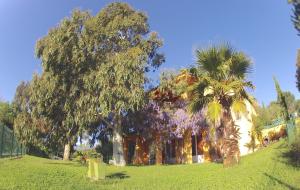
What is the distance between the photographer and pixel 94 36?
28.4 m

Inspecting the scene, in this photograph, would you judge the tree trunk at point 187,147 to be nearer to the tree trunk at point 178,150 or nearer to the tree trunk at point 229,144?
the tree trunk at point 178,150

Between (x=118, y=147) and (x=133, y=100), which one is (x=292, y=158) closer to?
(x=133, y=100)

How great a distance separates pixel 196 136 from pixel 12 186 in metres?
21.4

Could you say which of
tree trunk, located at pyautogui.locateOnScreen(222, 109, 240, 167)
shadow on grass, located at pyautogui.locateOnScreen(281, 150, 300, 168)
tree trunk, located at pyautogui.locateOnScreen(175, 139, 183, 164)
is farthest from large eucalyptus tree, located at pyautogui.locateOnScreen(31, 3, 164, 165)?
shadow on grass, located at pyautogui.locateOnScreen(281, 150, 300, 168)

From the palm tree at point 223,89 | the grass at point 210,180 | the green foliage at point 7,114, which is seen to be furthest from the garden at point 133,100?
the green foliage at point 7,114

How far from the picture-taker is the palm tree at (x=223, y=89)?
17.6m

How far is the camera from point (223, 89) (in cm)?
1808

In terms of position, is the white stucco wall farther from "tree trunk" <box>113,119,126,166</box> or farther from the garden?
"tree trunk" <box>113,119,126,166</box>

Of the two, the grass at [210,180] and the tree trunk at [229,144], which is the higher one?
the tree trunk at [229,144]

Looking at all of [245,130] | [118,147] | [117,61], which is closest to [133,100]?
[117,61]

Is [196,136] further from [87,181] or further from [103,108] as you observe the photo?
[87,181]

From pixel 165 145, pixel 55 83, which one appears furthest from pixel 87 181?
pixel 165 145

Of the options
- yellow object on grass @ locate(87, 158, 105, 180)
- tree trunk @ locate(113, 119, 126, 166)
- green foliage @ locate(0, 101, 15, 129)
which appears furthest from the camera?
green foliage @ locate(0, 101, 15, 129)

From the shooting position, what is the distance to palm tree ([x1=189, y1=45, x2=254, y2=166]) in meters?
17.6
